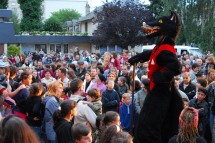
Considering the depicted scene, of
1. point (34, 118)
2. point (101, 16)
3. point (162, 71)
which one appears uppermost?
point (101, 16)

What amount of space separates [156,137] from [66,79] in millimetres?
5719

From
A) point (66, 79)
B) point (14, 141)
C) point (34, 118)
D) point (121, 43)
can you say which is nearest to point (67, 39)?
point (121, 43)

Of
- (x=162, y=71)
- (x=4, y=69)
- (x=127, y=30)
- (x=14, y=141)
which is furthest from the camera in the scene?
(x=127, y=30)

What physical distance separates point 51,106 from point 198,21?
91.5 feet

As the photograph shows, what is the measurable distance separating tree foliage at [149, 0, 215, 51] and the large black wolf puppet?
26203 millimetres

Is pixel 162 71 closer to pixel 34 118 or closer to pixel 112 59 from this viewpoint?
pixel 34 118

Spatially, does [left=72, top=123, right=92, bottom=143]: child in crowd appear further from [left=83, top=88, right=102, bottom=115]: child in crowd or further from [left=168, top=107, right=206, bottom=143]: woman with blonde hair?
[left=83, top=88, right=102, bottom=115]: child in crowd

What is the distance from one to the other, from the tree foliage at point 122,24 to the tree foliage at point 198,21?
6.12 m

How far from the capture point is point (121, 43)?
1535 inches

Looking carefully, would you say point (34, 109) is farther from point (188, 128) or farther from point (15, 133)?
point (15, 133)

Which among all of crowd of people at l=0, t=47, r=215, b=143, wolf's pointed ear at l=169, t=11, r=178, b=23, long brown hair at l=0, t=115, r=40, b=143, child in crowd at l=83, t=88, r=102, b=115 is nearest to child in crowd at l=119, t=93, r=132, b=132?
crowd of people at l=0, t=47, r=215, b=143

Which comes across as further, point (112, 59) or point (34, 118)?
point (112, 59)

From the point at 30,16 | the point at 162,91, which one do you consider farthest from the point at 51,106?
the point at 30,16

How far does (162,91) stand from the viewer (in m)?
5.19
